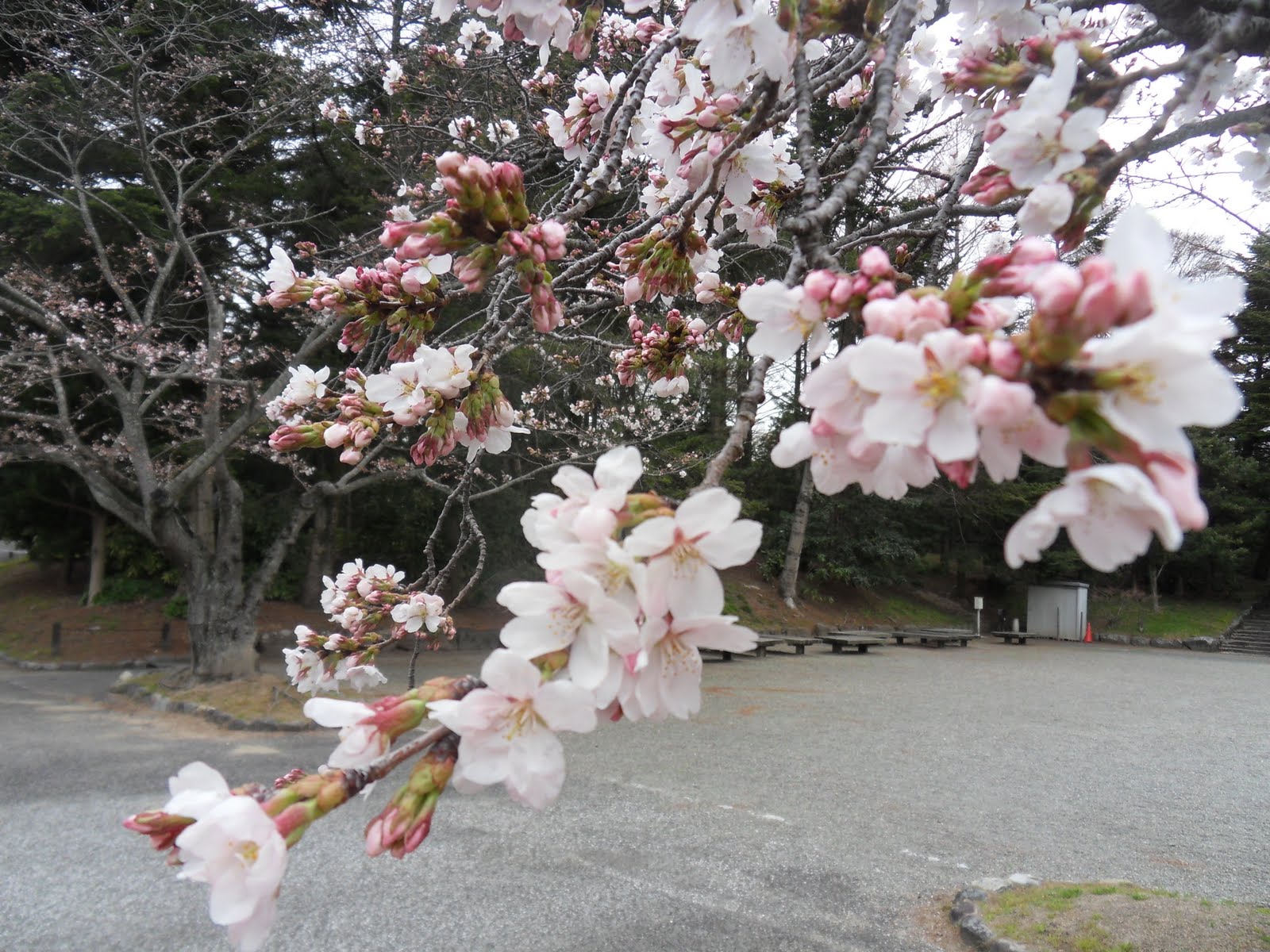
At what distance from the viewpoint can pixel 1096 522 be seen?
553mm

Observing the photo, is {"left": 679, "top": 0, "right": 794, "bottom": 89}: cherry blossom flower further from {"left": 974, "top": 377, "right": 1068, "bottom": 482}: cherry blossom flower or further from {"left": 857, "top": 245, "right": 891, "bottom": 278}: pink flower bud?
{"left": 974, "top": 377, "right": 1068, "bottom": 482}: cherry blossom flower

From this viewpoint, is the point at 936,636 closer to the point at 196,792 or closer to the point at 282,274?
the point at 282,274

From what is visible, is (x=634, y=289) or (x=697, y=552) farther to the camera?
(x=634, y=289)

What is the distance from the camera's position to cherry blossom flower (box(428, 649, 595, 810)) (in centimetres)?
67

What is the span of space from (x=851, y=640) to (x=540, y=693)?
45.3ft

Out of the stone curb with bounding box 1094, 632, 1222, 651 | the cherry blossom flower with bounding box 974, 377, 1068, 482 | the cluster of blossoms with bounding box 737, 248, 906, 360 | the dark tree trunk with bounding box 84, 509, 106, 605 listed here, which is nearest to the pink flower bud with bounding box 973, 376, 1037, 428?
the cherry blossom flower with bounding box 974, 377, 1068, 482

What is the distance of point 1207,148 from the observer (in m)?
2.92

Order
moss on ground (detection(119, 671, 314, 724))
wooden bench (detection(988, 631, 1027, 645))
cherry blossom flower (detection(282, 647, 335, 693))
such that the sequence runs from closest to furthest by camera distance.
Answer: cherry blossom flower (detection(282, 647, 335, 693)), moss on ground (detection(119, 671, 314, 724)), wooden bench (detection(988, 631, 1027, 645))

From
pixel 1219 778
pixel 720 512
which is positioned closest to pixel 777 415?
pixel 1219 778

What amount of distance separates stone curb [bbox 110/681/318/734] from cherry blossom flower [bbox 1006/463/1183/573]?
7.64 metres

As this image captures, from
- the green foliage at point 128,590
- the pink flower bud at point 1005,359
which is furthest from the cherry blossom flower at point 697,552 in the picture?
the green foliage at point 128,590

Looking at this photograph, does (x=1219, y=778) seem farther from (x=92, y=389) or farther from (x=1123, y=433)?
(x=92, y=389)

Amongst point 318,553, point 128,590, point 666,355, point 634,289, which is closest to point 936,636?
point 318,553

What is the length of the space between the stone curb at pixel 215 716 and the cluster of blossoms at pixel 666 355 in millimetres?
6311
